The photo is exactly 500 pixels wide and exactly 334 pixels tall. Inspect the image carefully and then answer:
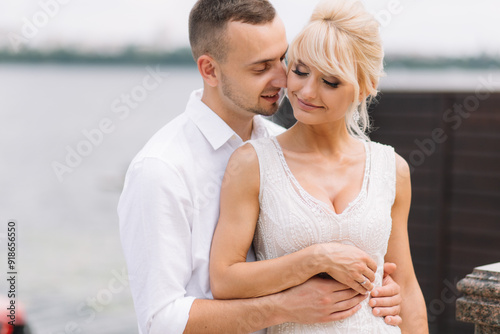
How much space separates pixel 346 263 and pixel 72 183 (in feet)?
65.7

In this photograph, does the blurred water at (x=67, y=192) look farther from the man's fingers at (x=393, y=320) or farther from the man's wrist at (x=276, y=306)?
the man's fingers at (x=393, y=320)

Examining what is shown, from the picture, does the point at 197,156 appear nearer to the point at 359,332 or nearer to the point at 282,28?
the point at 282,28

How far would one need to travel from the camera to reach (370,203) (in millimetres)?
1896

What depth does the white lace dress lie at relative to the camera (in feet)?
5.98

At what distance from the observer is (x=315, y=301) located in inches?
70.7

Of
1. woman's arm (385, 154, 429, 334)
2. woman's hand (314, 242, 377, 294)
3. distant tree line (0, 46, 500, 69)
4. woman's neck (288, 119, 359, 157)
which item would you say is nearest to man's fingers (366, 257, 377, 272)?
woman's hand (314, 242, 377, 294)

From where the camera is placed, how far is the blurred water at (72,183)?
676 cm

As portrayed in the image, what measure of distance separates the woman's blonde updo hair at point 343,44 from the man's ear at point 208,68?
0.35 metres

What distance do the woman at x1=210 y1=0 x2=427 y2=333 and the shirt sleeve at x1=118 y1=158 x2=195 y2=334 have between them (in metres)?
0.11

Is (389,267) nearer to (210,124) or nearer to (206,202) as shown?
(206,202)

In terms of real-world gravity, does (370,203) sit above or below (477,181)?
below

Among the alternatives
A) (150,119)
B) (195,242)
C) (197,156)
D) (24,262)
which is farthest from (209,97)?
(150,119)

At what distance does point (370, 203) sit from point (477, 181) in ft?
10.4

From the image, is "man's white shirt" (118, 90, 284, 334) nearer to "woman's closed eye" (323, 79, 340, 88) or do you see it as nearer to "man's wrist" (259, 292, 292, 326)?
"man's wrist" (259, 292, 292, 326)
